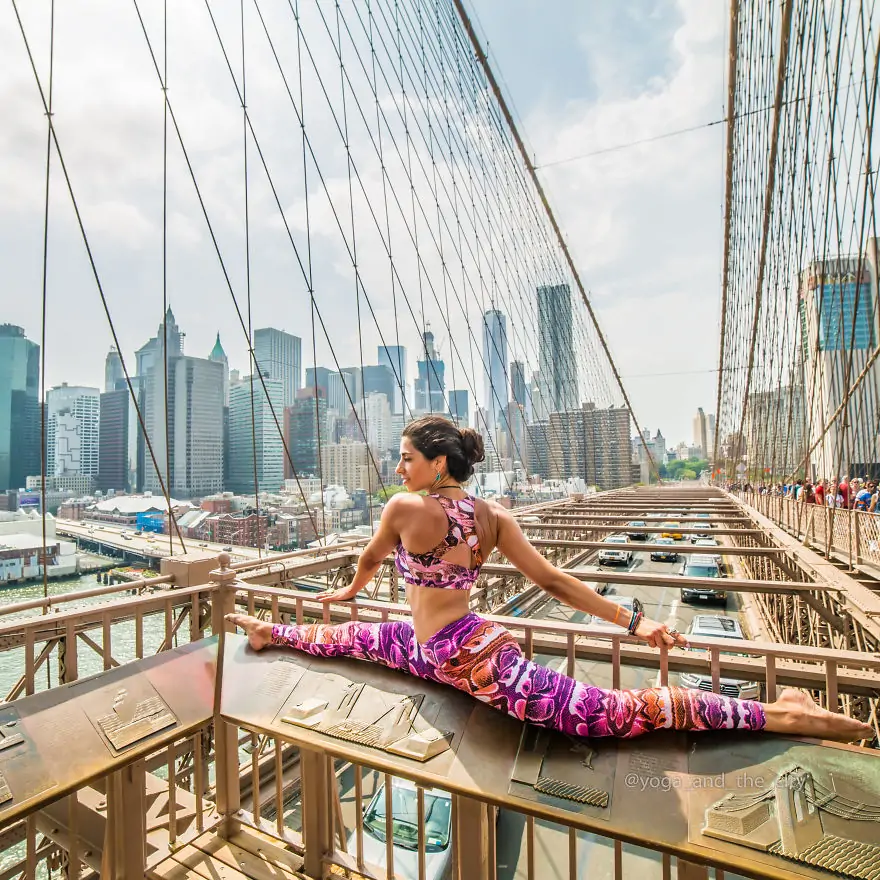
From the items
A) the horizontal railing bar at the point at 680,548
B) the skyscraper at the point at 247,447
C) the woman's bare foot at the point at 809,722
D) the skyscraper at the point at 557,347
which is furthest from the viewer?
the skyscraper at the point at 557,347

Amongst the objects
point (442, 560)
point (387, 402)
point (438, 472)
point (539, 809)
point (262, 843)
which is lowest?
point (262, 843)

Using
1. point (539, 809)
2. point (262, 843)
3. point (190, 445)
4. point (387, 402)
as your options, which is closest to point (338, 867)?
point (262, 843)

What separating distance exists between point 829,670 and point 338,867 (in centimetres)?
155

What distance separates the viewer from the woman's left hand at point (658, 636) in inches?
48.6

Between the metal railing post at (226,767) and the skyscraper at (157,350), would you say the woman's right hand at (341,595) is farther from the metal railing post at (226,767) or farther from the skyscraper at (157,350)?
the skyscraper at (157,350)

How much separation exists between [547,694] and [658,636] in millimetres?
318

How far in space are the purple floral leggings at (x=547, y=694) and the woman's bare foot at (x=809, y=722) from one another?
28 millimetres

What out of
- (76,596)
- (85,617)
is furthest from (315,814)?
(76,596)

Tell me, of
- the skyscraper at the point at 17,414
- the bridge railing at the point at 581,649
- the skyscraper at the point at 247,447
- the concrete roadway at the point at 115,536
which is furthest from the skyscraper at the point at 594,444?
the bridge railing at the point at 581,649

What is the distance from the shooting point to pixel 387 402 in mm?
13398

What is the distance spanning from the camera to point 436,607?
131 cm

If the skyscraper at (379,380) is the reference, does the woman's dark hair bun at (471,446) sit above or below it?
below

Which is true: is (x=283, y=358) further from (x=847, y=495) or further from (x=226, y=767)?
(x=847, y=495)

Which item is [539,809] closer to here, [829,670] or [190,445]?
[829,670]
